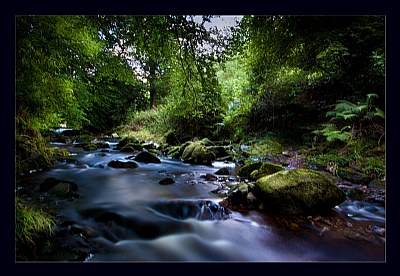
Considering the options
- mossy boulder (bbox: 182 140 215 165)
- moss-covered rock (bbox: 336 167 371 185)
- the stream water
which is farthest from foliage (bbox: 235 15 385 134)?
mossy boulder (bbox: 182 140 215 165)

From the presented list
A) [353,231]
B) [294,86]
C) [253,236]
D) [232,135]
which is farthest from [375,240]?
[232,135]

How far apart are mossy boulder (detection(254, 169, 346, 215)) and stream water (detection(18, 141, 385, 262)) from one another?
26 cm

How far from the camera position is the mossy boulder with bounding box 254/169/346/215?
300 centimetres

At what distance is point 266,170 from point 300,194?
5.51 ft

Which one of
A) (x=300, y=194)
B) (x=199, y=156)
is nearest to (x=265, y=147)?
(x=199, y=156)

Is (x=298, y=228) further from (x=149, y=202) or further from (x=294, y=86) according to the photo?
(x=294, y=86)

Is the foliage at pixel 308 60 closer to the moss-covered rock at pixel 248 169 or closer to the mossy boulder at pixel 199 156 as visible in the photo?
the moss-covered rock at pixel 248 169

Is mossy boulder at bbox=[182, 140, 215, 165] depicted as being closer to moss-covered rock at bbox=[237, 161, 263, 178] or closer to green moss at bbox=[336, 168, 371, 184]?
moss-covered rock at bbox=[237, 161, 263, 178]

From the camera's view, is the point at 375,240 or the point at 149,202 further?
the point at 149,202

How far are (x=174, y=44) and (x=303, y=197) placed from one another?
9.42ft

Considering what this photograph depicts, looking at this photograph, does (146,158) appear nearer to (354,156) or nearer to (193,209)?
(193,209)
